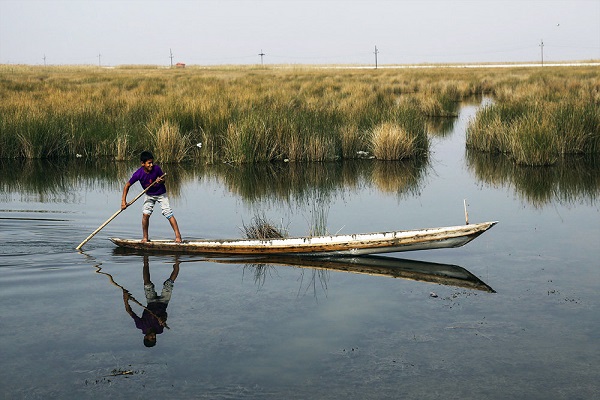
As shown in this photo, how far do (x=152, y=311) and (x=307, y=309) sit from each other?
158 cm

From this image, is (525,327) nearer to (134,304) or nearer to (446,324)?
(446,324)

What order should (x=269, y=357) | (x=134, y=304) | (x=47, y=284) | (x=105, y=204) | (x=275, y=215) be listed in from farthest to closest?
(x=105, y=204) → (x=275, y=215) → (x=47, y=284) → (x=134, y=304) → (x=269, y=357)

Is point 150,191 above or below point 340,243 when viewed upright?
above

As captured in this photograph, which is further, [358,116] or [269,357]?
[358,116]

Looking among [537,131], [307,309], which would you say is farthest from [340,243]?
[537,131]

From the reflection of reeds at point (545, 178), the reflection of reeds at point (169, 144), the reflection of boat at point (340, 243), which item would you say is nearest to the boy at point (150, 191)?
the reflection of boat at point (340, 243)

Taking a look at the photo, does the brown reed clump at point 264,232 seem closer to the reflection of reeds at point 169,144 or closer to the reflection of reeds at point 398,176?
the reflection of reeds at point 398,176

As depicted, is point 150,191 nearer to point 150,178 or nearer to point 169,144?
point 150,178

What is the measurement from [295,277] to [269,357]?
113 inches

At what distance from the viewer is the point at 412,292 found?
8781 millimetres

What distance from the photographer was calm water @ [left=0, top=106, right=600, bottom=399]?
6.29 meters

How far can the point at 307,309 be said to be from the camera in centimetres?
820

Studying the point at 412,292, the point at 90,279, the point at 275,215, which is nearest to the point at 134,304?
the point at 90,279

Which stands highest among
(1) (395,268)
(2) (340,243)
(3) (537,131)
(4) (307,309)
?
(3) (537,131)
